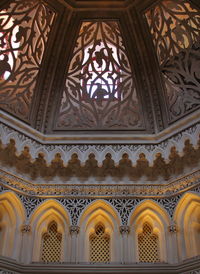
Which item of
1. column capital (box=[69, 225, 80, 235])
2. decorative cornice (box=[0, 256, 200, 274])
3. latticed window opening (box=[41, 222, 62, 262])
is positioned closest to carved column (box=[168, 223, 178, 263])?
decorative cornice (box=[0, 256, 200, 274])

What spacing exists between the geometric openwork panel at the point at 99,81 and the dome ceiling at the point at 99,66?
2 centimetres

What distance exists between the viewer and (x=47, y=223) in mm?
7879

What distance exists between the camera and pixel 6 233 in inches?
297

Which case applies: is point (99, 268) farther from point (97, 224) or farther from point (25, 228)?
point (25, 228)

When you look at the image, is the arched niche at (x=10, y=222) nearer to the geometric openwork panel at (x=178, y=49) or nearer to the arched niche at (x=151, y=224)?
the arched niche at (x=151, y=224)

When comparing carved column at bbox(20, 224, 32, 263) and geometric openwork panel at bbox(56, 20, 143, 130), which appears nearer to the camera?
carved column at bbox(20, 224, 32, 263)

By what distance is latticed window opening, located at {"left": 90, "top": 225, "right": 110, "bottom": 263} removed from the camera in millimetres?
7508

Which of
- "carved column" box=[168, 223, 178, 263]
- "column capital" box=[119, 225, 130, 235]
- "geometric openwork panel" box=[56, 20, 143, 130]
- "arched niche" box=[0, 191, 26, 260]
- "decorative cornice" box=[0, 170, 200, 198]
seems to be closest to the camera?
"carved column" box=[168, 223, 178, 263]

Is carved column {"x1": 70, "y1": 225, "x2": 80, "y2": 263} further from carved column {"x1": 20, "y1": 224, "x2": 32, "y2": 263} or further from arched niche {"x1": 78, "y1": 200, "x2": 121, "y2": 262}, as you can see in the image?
carved column {"x1": 20, "y1": 224, "x2": 32, "y2": 263}

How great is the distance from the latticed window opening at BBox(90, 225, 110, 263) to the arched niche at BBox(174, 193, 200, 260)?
1.40 meters

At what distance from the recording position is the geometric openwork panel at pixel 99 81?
8773 mm

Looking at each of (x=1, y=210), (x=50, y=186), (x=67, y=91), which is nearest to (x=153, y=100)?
(x=67, y=91)

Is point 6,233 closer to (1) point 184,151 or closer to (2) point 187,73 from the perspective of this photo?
(1) point 184,151

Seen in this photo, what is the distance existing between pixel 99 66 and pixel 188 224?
13.2 feet
